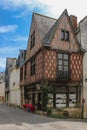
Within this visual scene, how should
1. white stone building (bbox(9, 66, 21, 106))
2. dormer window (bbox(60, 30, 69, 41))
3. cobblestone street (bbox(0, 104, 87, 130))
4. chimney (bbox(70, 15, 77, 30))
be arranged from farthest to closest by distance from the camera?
white stone building (bbox(9, 66, 21, 106)), chimney (bbox(70, 15, 77, 30)), dormer window (bbox(60, 30, 69, 41)), cobblestone street (bbox(0, 104, 87, 130))

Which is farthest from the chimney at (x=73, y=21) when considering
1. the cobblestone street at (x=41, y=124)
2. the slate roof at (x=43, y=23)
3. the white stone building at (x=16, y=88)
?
the white stone building at (x=16, y=88)

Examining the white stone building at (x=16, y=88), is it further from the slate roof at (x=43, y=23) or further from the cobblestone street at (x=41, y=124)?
the cobblestone street at (x=41, y=124)

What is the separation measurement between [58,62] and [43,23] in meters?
4.41

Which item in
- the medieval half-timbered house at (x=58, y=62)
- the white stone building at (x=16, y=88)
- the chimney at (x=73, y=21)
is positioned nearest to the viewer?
the medieval half-timbered house at (x=58, y=62)

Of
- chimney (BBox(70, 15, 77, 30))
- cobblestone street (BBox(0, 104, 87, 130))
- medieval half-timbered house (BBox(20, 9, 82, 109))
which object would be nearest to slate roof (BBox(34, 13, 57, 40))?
medieval half-timbered house (BBox(20, 9, 82, 109))

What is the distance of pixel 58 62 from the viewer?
62.1ft

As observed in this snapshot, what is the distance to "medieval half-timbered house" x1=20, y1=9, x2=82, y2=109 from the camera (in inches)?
725

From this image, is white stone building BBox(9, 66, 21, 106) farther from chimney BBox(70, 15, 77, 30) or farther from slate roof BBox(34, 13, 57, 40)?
chimney BBox(70, 15, 77, 30)

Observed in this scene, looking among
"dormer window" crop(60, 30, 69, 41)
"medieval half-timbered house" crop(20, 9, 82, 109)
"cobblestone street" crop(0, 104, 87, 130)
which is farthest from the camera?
"dormer window" crop(60, 30, 69, 41)

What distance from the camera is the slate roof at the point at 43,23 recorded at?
790 inches

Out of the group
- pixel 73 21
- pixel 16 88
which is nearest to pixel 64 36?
pixel 73 21

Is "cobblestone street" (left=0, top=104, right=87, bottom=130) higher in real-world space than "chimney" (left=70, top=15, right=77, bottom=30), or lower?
lower

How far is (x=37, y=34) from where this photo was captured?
20.4 meters

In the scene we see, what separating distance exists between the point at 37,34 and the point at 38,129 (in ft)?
37.0
